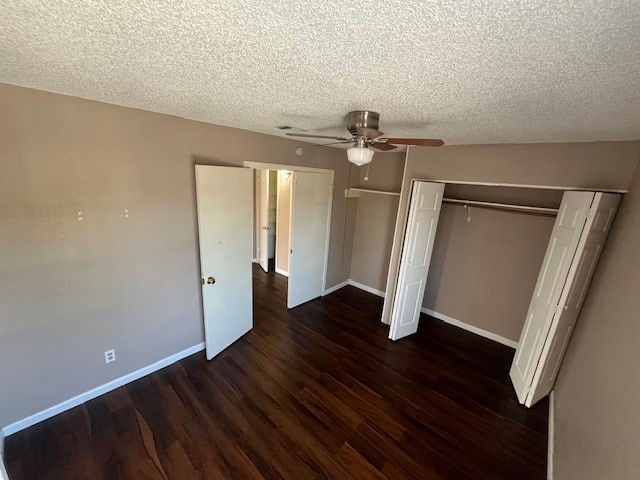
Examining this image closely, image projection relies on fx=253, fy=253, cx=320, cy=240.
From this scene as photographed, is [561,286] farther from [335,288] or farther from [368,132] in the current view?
[335,288]

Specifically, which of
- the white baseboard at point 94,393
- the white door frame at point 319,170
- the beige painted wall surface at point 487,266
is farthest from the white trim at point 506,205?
the white baseboard at point 94,393

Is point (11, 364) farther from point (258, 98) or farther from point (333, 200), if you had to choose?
point (333, 200)

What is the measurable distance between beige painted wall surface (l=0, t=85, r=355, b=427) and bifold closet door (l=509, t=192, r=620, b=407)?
2.98m

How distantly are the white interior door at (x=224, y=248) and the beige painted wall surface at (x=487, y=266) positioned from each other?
2587 mm

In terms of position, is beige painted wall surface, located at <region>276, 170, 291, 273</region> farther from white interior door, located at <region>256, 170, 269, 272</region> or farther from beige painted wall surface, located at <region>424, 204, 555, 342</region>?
beige painted wall surface, located at <region>424, 204, 555, 342</region>

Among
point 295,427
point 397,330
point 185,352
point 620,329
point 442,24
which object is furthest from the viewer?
point 397,330

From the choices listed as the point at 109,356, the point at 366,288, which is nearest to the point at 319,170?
the point at 366,288

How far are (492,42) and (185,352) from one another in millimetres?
3195

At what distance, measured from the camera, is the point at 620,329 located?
1.46 m

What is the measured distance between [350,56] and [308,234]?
2723 millimetres

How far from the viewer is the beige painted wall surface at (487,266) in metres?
2.89

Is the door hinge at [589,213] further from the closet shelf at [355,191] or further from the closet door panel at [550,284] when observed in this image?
the closet shelf at [355,191]

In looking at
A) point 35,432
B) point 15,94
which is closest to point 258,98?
point 15,94

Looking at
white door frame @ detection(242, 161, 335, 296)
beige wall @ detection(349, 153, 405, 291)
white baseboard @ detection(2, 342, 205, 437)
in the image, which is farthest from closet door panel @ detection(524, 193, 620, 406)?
white baseboard @ detection(2, 342, 205, 437)
